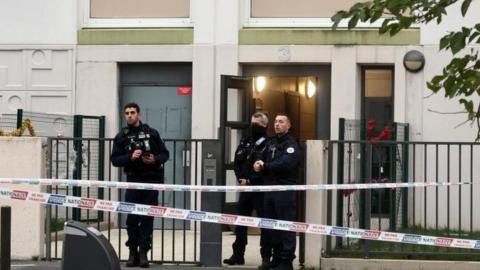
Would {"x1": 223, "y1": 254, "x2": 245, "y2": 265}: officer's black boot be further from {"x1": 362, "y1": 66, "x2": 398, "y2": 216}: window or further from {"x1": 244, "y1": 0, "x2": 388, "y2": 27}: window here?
{"x1": 244, "y1": 0, "x2": 388, "y2": 27}: window

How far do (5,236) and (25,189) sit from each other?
400 centimetres

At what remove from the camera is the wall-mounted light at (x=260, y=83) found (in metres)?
15.6

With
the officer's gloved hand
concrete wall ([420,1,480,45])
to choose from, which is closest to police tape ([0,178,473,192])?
the officer's gloved hand

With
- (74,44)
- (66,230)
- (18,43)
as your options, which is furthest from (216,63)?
(66,230)

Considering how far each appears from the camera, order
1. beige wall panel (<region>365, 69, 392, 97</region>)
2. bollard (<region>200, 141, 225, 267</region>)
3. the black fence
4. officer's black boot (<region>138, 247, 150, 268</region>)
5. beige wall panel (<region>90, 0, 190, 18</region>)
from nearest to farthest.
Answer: officer's black boot (<region>138, 247, 150, 268</region>), the black fence, bollard (<region>200, 141, 225, 267</region>), beige wall panel (<region>365, 69, 392, 97</region>), beige wall panel (<region>90, 0, 190, 18</region>)

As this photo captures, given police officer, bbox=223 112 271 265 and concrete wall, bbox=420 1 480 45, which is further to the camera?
concrete wall, bbox=420 1 480 45

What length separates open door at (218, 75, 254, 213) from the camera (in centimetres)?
1177

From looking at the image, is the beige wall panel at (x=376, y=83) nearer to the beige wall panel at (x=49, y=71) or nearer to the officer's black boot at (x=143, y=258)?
the beige wall panel at (x=49, y=71)

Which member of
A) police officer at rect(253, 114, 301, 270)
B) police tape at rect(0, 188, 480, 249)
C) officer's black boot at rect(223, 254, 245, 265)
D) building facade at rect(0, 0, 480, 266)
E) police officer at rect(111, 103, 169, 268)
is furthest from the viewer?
building facade at rect(0, 0, 480, 266)

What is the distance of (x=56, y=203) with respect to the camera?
1045cm

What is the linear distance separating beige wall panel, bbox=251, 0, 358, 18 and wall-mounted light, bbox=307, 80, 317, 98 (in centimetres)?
125

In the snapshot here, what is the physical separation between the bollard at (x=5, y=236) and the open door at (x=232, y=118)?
410 centimetres

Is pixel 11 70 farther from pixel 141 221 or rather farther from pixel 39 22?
pixel 141 221

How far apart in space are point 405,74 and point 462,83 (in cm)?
900
